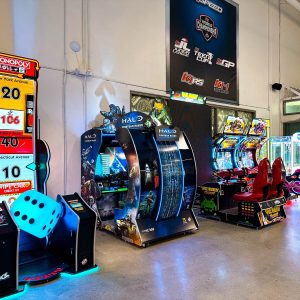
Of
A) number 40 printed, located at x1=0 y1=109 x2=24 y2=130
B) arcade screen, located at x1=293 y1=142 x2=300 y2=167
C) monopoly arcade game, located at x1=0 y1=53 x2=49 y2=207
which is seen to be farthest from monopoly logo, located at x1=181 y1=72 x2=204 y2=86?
number 40 printed, located at x1=0 y1=109 x2=24 y2=130

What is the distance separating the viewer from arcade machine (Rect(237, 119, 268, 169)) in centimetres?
812

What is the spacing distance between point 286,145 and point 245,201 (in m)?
5.67

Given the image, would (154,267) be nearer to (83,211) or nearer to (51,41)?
(83,211)

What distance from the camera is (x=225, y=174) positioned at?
7.45 metres

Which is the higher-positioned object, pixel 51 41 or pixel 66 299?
pixel 51 41

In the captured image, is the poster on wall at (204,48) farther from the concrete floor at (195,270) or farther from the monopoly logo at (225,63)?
the concrete floor at (195,270)

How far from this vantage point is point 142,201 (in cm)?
421

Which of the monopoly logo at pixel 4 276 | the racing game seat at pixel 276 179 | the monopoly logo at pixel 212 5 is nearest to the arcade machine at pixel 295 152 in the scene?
the monopoly logo at pixel 212 5

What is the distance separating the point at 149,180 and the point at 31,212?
1.67 metres

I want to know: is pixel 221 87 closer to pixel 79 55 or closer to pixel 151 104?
pixel 151 104

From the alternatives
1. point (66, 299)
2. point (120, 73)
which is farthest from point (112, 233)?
point (120, 73)

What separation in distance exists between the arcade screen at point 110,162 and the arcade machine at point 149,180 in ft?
0.73

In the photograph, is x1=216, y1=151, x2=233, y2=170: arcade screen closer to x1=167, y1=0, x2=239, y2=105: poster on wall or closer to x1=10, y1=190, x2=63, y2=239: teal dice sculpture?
x1=167, y1=0, x2=239, y2=105: poster on wall

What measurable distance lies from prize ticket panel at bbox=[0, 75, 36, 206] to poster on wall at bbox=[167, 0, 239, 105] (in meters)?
4.19
